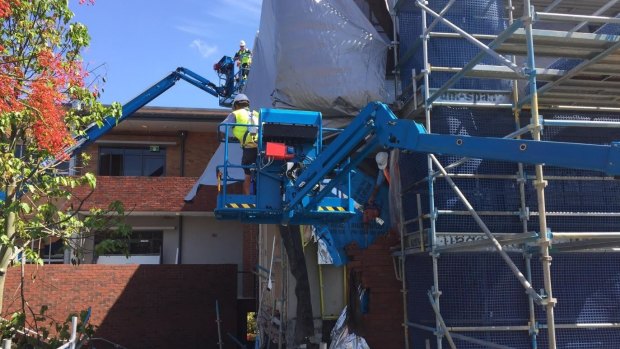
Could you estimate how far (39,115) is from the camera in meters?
5.85

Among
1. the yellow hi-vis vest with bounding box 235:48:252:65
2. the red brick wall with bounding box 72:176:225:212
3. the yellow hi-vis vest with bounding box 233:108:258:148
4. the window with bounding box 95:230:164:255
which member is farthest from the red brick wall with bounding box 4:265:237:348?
the yellow hi-vis vest with bounding box 233:108:258:148

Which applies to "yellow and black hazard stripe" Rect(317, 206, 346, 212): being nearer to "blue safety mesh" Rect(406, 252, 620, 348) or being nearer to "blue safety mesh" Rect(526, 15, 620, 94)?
"blue safety mesh" Rect(406, 252, 620, 348)

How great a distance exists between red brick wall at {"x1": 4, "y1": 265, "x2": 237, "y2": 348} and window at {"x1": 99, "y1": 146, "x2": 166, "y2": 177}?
24.6ft

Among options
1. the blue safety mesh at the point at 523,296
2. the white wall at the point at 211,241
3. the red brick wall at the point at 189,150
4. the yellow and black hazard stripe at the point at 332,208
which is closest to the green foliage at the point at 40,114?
the yellow and black hazard stripe at the point at 332,208

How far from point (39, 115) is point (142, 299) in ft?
30.0

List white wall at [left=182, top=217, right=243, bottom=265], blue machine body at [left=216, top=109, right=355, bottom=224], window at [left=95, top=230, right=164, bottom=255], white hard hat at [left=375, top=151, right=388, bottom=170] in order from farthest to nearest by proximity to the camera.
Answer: white wall at [left=182, top=217, right=243, bottom=265], window at [left=95, top=230, right=164, bottom=255], white hard hat at [left=375, top=151, right=388, bottom=170], blue machine body at [left=216, top=109, right=355, bottom=224]

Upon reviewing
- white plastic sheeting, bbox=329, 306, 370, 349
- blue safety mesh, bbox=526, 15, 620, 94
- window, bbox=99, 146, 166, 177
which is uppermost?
window, bbox=99, 146, 166, 177

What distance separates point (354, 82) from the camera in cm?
879

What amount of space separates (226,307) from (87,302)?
323 cm

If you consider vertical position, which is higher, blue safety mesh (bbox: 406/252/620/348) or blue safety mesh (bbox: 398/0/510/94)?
blue safety mesh (bbox: 398/0/510/94)

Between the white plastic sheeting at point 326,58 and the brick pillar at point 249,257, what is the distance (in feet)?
29.1

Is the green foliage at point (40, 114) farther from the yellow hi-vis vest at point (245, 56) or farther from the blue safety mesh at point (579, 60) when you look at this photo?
the yellow hi-vis vest at point (245, 56)

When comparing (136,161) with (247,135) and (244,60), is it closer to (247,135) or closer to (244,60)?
(244,60)

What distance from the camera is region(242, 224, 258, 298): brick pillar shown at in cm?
1725
